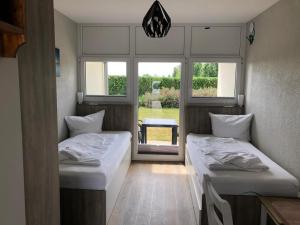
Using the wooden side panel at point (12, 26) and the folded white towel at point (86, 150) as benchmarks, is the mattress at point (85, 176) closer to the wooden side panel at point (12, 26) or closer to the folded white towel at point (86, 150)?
the folded white towel at point (86, 150)

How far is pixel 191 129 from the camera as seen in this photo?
449 centimetres

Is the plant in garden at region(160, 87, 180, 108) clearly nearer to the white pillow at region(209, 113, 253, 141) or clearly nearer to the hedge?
the hedge

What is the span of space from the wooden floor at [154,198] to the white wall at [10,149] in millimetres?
1812

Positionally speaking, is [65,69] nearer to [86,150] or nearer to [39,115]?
[86,150]

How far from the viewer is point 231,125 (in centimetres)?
412

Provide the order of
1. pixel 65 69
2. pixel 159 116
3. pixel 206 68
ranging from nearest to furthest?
pixel 65 69 < pixel 206 68 < pixel 159 116

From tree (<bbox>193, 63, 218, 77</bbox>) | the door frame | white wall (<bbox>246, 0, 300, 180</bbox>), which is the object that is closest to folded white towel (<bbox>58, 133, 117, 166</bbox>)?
the door frame

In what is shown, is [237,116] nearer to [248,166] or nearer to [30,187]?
[248,166]

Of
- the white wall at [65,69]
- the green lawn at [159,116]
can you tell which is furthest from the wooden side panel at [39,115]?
the green lawn at [159,116]

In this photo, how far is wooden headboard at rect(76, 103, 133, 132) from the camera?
4.55 m

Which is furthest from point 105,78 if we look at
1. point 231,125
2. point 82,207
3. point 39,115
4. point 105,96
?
point 39,115

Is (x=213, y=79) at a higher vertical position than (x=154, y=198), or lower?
higher

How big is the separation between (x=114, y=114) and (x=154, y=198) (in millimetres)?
1748

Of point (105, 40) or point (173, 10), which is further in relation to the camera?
point (105, 40)
